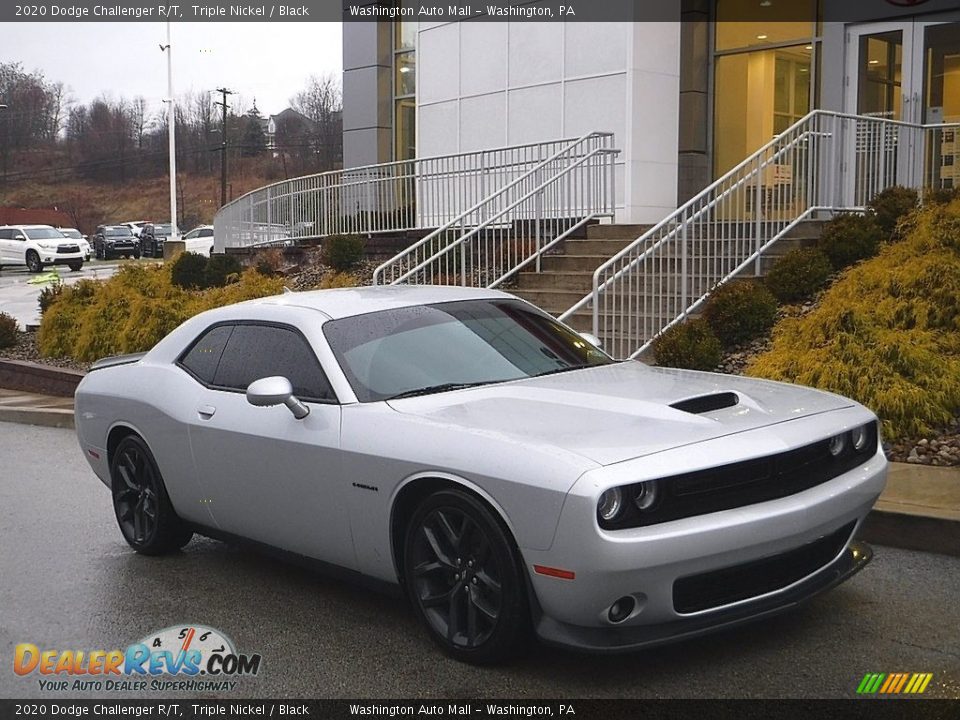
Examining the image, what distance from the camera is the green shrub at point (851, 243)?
11.0m

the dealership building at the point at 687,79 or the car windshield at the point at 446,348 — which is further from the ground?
the dealership building at the point at 687,79

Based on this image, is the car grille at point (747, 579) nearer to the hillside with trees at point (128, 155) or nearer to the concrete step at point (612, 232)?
Result: the concrete step at point (612, 232)

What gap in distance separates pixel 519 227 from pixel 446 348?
925 cm

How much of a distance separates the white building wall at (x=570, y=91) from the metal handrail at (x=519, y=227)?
1779 millimetres

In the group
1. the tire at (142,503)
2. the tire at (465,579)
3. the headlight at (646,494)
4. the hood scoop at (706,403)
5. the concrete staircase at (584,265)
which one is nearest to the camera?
the headlight at (646,494)

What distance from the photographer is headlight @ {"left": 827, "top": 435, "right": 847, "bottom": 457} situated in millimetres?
4738

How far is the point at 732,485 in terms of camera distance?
4.27 metres

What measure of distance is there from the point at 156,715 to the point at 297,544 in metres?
1.24

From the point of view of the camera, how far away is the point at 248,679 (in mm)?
4531

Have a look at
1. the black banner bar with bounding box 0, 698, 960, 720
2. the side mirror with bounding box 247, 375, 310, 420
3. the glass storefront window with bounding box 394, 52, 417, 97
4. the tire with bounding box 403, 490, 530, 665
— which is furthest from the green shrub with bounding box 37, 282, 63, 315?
the tire with bounding box 403, 490, 530, 665

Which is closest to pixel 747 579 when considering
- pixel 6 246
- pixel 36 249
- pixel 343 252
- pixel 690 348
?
pixel 690 348

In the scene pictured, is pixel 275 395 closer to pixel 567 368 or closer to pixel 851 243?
pixel 567 368

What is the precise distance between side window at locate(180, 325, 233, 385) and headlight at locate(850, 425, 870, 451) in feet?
10.8

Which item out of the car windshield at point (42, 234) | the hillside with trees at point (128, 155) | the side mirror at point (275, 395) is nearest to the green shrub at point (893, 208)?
the side mirror at point (275, 395)
